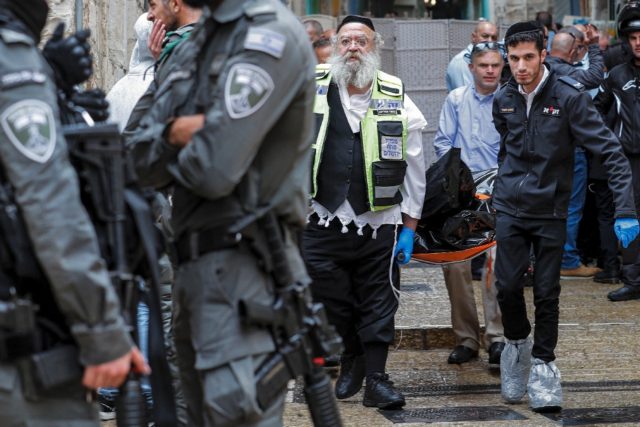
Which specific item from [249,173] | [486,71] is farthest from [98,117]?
[486,71]

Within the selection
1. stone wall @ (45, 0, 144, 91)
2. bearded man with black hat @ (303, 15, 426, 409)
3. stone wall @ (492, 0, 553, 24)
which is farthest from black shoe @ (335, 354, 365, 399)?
stone wall @ (492, 0, 553, 24)

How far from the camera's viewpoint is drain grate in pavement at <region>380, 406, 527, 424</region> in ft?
22.0

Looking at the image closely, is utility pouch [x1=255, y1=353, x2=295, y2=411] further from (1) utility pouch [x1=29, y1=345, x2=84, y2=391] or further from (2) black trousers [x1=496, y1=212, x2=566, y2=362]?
(2) black trousers [x1=496, y1=212, x2=566, y2=362]

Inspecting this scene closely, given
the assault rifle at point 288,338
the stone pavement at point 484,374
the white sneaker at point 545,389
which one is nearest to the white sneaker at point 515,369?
the stone pavement at point 484,374

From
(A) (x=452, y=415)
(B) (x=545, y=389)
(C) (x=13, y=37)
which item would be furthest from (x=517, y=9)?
(C) (x=13, y=37)

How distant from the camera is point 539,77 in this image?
6938 millimetres

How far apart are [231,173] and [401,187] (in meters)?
3.70

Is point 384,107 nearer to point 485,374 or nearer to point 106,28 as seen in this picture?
point 485,374

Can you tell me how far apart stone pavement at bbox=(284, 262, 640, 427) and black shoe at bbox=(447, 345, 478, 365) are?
5 cm

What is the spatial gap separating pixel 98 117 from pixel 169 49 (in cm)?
149

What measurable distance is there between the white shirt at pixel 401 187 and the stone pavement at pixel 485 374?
1.03 meters

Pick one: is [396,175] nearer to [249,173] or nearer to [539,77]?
[539,77]

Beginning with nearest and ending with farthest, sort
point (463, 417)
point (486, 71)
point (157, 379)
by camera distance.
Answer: point (157, 379) → point (463, 417) → point (486, 71)

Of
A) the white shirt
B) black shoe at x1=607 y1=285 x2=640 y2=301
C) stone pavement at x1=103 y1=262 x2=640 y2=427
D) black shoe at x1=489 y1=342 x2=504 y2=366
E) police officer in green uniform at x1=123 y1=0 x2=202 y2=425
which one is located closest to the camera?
police officer in green uniform at x1=123 y1=0 x2=202 y2=425
